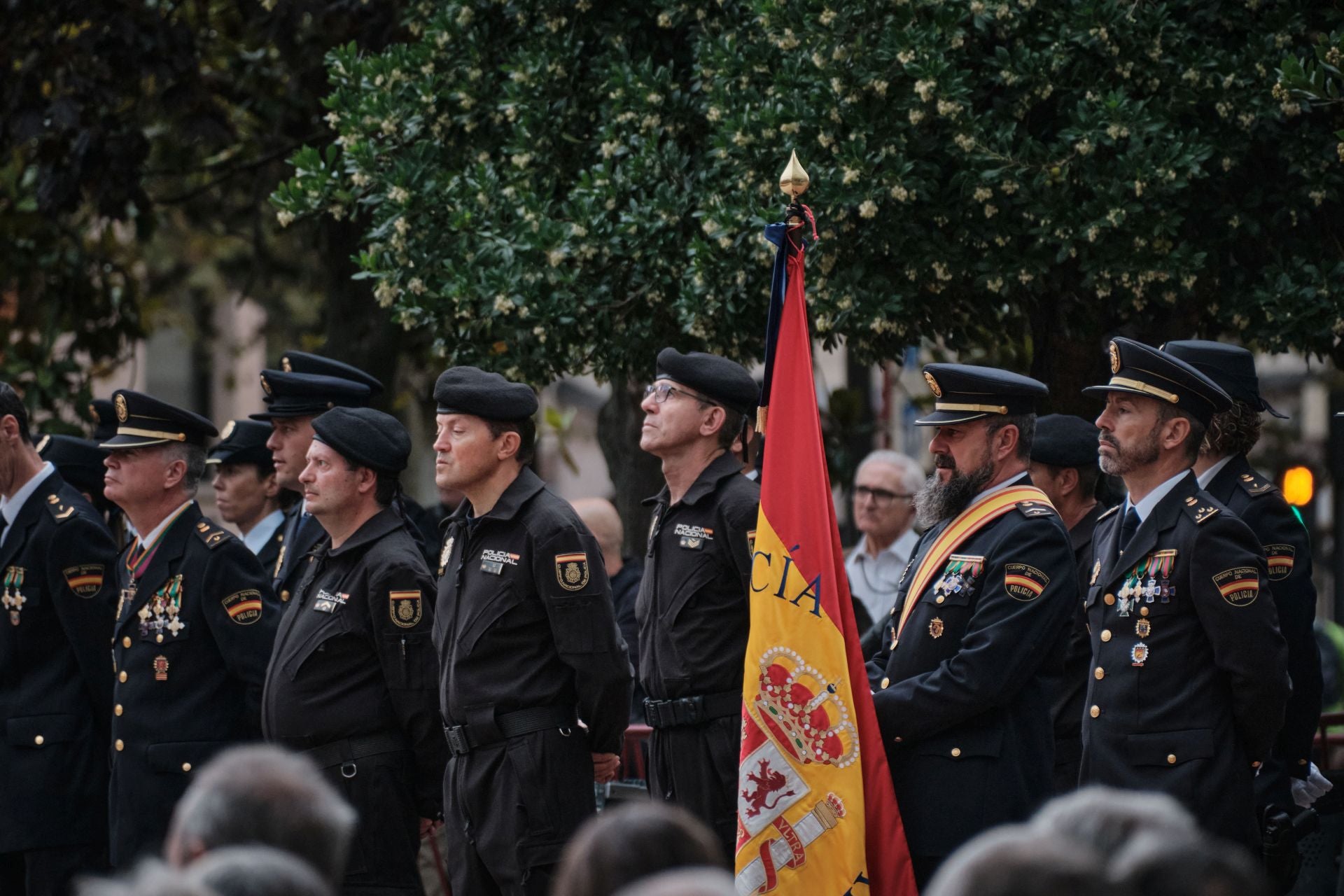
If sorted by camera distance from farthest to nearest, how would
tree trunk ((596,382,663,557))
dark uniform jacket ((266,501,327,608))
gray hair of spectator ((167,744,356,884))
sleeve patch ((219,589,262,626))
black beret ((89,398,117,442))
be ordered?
tree trunk ((596,382,663,557)) → black beret ((89,398,117,442)) → dark uniform jacket ((266,501,327,608)) → sleeve patch ((219,589,262,626)) → gray hair of spectator ((167,744,356,884))

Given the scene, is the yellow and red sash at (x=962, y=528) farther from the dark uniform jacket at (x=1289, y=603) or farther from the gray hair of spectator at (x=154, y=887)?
the gray hair of spectator at (x=154, y=887)

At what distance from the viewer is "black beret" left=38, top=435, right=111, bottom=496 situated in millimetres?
8867

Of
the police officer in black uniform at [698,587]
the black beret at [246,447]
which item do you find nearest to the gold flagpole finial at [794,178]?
the police officer in black uniform at [698,587]

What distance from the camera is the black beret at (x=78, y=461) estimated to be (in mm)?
8867

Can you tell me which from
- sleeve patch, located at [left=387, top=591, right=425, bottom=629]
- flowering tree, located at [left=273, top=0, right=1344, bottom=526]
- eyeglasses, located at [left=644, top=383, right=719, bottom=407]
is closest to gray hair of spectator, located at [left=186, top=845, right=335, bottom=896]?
sleeve patch, located at [left=387, top=591, right=425, bottom=629]

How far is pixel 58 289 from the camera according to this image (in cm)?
1182

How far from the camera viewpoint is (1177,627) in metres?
5.55

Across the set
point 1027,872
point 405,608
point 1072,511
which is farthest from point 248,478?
point 1027,872

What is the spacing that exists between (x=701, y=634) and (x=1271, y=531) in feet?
6.48

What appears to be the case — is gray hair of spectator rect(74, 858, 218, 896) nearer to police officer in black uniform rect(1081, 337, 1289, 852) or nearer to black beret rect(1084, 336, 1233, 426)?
police officer in black uniform rect(1081, 337, 1289, 852)

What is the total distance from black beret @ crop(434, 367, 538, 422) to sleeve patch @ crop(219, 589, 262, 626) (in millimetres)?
1163

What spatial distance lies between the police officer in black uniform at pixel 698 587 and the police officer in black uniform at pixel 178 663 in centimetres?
156

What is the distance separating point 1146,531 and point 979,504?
1.74 ft

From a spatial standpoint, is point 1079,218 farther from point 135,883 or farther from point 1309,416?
point 1309,416
